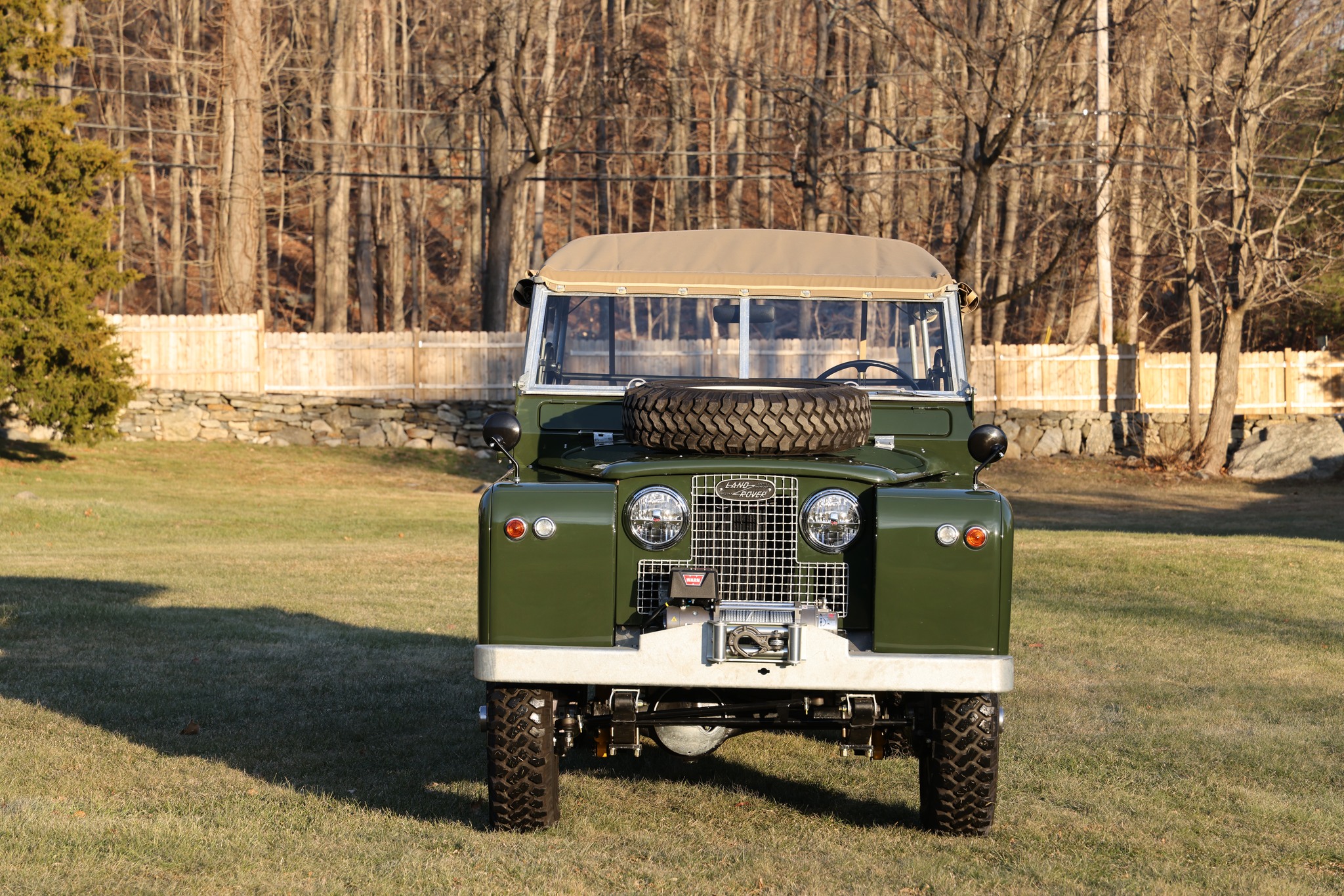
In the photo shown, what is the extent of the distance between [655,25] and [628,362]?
4624cm

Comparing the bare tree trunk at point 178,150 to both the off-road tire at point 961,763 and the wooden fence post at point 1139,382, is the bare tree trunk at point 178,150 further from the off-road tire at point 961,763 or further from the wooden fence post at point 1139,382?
the off-road tire at point 961,763

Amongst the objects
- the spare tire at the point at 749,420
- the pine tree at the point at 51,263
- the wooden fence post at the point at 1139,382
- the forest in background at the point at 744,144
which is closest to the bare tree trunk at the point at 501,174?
the forest in background at the point at 744,144

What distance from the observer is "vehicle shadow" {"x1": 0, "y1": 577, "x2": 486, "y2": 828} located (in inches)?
250

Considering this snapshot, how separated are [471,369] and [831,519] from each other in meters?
26.4

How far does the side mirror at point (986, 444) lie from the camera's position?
5.82 m

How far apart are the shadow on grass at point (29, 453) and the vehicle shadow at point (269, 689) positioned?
14002mm

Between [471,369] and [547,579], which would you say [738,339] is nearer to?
[547,579]

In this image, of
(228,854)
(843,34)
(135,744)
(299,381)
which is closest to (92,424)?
(299,381)

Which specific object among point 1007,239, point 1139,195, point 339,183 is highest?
point 339,183

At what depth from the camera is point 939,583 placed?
4867 millimetres

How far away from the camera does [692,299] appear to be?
258 inches

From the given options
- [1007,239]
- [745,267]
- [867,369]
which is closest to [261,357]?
[1007,239]

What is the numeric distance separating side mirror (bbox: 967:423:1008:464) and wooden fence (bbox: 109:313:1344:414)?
2376 centimetres

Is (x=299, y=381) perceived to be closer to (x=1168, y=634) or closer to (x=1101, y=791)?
(x=1168, y=634)
